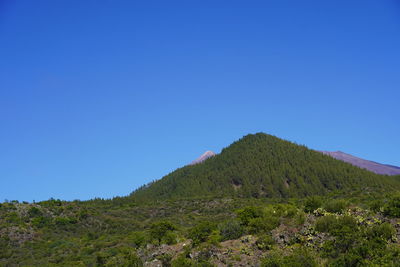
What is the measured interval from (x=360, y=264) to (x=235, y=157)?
119 meters

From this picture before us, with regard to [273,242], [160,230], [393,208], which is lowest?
[273,242]

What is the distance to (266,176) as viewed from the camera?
121812 millimetres

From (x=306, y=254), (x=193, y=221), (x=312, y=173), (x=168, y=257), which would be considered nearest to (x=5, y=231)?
(x=193, y=221)

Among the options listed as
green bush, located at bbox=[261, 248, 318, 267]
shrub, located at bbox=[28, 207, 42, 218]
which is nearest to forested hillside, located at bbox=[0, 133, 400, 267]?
green bush, located at bbox=[261, 248, 318, 267]

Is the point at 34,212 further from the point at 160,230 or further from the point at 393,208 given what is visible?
the point at 393,208

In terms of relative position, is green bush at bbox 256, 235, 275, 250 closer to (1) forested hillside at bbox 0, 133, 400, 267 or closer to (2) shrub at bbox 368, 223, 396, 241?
(1) forested hillside at bbox 0, 133, 400, 267

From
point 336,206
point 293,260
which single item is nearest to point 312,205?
point 336,206

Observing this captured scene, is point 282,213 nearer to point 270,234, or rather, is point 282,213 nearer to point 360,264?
point 270,234

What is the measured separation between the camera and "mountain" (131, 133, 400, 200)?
114625 millimetres

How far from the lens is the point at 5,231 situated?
58.8 meters

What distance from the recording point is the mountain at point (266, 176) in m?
115

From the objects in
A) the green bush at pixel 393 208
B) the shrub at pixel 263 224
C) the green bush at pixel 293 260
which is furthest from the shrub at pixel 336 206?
the green bush at pixel 293 260

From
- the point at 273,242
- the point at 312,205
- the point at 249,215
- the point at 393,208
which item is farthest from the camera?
the point at 249,215

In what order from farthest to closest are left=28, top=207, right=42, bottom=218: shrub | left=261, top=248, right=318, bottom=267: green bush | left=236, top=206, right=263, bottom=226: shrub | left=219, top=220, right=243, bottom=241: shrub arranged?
left=28, top=207, right=42, bottom=218: shrub → left=236, top=206, right=263, bottom=226: shrub → left=219, top=220, right=243, bottom=241: shrub → left=261, top=248, right=318, bottom=267: green bush
